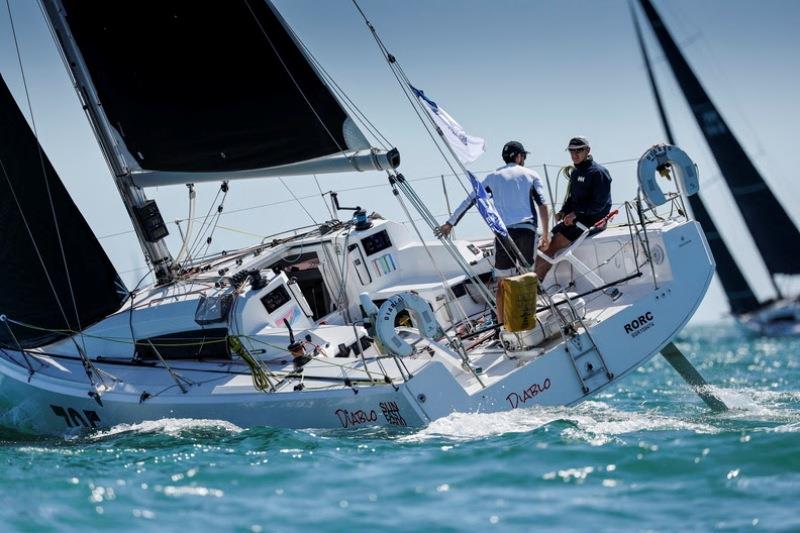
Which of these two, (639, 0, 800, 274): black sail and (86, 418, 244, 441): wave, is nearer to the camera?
(86, 418, 244, 441): wave

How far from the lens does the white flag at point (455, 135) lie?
31.0 ft

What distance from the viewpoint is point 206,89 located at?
991 cm

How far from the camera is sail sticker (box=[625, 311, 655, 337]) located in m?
9.04

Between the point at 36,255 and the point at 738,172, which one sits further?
the point at 738,172

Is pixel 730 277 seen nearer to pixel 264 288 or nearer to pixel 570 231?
pixel 570 231

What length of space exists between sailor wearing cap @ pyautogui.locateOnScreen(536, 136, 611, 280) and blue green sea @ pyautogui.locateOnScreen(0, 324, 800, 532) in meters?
1.93

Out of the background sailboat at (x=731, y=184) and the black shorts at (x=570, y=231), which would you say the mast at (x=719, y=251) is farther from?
the black shorts at (x=570, y=231)

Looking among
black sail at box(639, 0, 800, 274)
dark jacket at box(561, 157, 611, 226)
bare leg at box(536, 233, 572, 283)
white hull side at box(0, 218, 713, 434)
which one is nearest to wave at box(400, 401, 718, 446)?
white hull side at box(0, 218, 713, 434)

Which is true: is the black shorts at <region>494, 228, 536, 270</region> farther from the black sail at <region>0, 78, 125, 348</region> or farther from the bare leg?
the black sail at <region>0, 78, 125, 348</region>

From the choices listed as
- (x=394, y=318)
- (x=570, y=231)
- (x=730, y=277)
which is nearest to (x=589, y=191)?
(x=570, y=231)

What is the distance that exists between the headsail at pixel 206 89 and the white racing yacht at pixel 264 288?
18 millimetres

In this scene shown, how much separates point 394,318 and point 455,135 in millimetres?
2025

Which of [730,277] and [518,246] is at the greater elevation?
[518,246]

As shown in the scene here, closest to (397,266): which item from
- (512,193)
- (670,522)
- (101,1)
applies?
(512,193)
